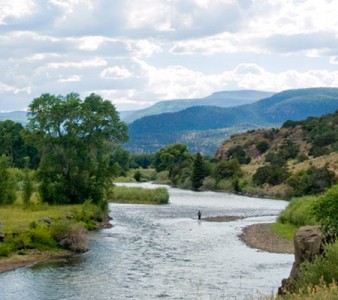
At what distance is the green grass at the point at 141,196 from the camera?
105562 millimetres

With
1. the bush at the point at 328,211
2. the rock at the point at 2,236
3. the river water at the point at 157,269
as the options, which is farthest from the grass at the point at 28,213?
the bush at the point at 328,211

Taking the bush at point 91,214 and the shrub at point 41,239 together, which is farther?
the bush at point 91,214

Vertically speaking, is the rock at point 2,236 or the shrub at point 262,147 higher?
the shrub at point 262,147

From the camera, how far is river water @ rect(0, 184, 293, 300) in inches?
1389

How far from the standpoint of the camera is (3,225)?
49.9 metres

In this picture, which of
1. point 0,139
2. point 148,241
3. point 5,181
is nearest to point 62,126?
point 5,181

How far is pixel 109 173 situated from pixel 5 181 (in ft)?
43.3

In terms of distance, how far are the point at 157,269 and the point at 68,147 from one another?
36.6 meters

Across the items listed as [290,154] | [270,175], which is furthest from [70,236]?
[290,154]

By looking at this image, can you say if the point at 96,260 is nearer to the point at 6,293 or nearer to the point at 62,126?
the point at 6,293

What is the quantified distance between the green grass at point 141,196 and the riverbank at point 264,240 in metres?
37.6

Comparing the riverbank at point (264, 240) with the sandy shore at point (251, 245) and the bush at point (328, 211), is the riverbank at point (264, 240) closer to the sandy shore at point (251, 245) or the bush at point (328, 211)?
the sandy shore at point (251, 245)

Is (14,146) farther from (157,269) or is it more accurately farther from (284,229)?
(157,269)

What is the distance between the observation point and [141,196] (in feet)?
356
